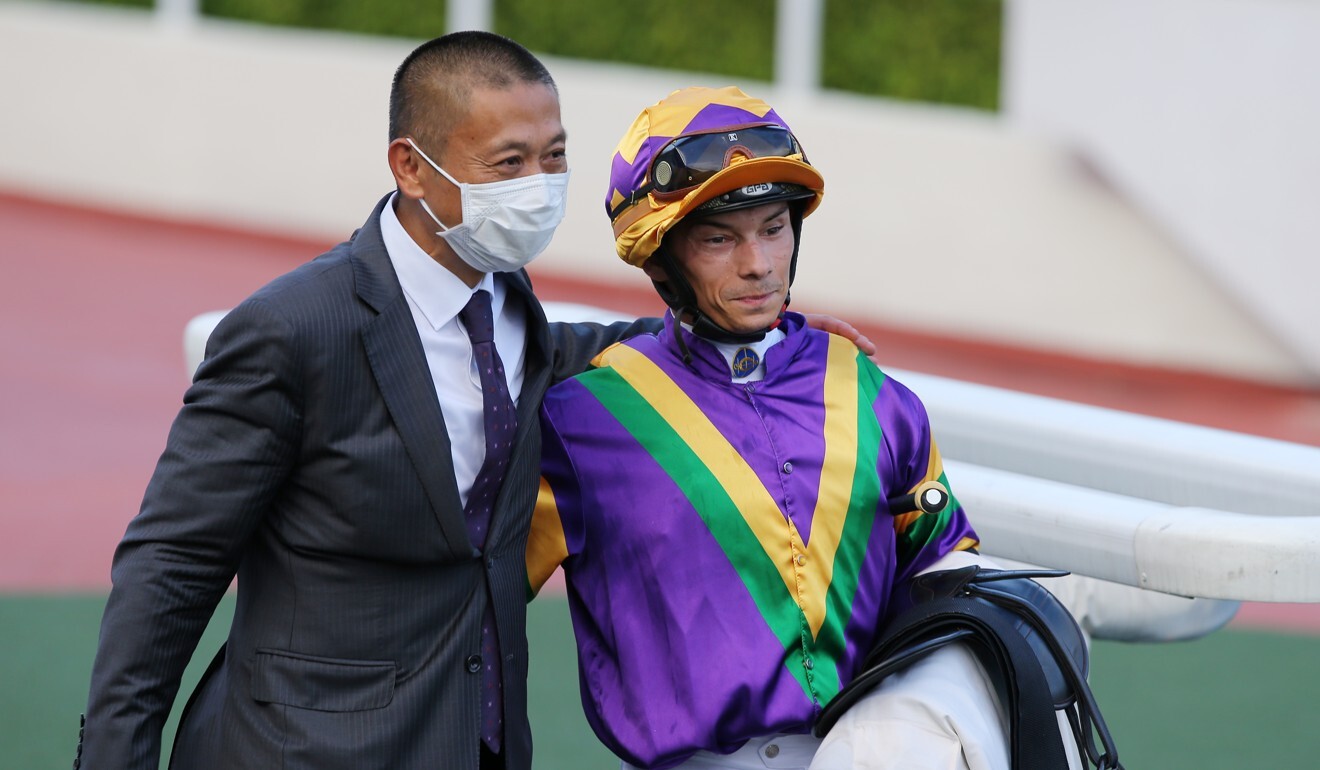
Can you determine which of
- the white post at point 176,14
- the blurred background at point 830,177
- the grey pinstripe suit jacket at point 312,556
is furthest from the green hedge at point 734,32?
the grey pinstripe suit jacket at point 312,556

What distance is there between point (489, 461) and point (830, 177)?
28.4ft

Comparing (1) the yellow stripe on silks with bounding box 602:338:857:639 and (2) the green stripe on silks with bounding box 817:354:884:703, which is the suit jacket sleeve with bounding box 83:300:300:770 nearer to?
(1) the yellow stripe on silks with bounding box 602:338:857:639

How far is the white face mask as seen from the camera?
234 centimetres

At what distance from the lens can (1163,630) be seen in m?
3.21

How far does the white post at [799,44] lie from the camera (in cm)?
1094

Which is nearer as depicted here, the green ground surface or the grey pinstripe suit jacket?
the grey pinstripe suit jacket

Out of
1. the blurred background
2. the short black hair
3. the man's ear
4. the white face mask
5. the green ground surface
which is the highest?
the short black hair

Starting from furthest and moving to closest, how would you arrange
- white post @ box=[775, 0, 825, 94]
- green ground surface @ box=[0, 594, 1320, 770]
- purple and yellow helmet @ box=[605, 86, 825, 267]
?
white post @ box=[775, 0, 825, 94] → green ground surface @ box=[0, 594, 1320, 770] → purple and yellow helmet @ box=[605, 86, 825, 267]

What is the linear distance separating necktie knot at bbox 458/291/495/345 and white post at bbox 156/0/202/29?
10.2 m

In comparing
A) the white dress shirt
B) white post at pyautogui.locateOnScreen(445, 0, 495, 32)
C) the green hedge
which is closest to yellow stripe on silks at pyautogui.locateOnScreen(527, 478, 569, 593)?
the white dress shirt

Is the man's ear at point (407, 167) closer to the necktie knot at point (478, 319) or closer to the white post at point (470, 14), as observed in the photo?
the necktie knot at point (478, 319)

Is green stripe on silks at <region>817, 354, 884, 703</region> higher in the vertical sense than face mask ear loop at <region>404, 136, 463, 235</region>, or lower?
lower

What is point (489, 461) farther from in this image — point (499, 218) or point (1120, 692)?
point (1120, 692)

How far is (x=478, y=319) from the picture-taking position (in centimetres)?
242
